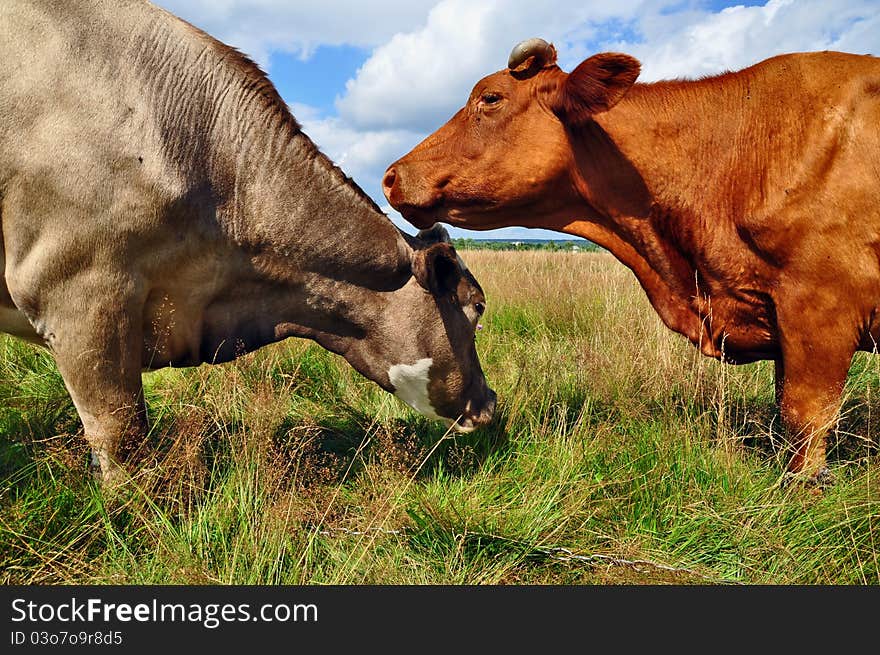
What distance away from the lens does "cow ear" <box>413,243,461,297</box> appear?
3.92 metres

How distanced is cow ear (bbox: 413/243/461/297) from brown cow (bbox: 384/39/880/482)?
24 cm

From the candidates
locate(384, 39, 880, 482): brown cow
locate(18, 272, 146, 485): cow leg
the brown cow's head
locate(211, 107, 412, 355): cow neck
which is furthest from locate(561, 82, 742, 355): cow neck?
locate(18, 272, 146, 485): cow leg

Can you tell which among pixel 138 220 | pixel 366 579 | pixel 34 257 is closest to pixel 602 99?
pixel 138 220

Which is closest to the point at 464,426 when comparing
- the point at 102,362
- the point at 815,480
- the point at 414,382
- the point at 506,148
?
the point at 414,382

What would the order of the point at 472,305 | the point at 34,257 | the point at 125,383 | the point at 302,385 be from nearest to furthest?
the point at 34,257 < the point at 125,383 < the point at 472,305 < the point at 302,385

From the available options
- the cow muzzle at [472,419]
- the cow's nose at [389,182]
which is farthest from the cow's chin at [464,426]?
the cow's nose at [389,182]

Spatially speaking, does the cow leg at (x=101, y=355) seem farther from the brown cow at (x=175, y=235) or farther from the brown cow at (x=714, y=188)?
the brown cow at (x=714, y=188)

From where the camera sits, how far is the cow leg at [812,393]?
3.41 m

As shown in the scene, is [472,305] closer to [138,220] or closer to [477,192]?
[477,192]

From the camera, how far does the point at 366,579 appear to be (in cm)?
279

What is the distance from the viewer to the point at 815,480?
11.3ft

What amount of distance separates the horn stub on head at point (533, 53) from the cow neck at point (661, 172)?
0.43 metres

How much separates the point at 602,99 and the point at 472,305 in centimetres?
137

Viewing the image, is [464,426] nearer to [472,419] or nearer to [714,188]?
[472,419]
